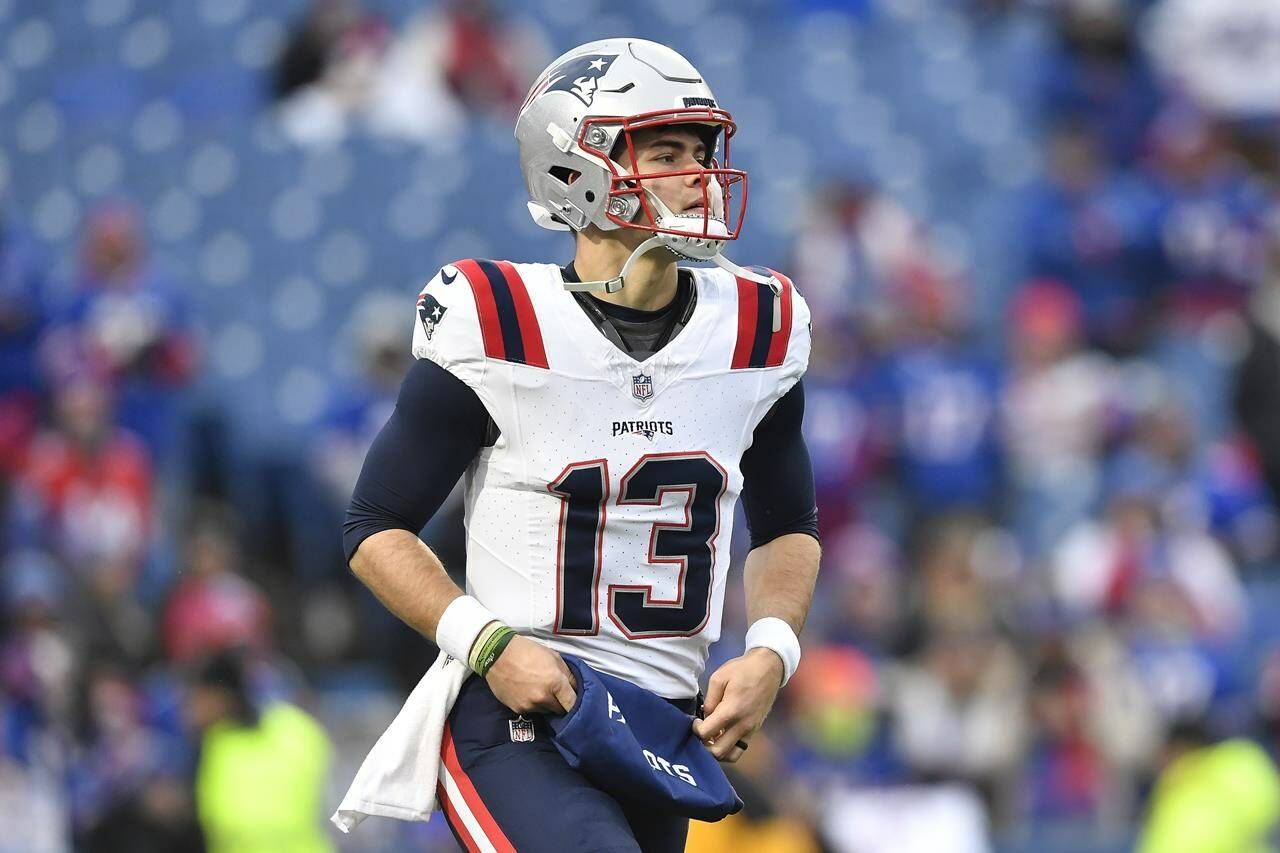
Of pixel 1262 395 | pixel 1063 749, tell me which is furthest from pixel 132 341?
pixel 1262 395

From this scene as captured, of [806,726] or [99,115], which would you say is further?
[99,115]

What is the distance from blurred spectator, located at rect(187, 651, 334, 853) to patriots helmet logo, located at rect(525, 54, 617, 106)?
5078 millimetres

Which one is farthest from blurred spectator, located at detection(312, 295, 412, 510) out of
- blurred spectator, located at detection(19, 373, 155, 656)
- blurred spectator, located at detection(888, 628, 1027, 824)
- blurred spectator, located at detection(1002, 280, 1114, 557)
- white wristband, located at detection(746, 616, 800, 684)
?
white wristband, located at detection(746, 616, 800, 684)

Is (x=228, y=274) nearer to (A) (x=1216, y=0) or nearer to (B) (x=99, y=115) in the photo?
(B) (x=99, y=115)

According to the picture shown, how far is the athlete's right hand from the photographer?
12.2 ft

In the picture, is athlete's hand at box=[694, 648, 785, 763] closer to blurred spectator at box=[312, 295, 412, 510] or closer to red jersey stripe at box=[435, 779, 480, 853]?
red jersey stripe at box=[435, 779, 480, 853]

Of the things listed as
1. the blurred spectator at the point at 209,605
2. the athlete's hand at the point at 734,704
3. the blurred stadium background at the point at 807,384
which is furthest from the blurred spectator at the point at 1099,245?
the athlete's hand at the point at 734,704

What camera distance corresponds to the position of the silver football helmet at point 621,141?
12.9ft

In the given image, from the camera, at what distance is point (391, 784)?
3904mm

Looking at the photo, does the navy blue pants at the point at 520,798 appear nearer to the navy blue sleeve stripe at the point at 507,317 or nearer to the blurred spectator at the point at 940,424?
the navy blue sleeve stripe at the point at 507,317

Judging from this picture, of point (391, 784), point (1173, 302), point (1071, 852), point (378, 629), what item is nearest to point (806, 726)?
point (1071, 852)

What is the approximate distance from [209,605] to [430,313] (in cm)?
612

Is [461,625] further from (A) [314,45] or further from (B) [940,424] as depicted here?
(A) [314,45]

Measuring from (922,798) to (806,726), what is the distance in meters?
0.68
